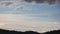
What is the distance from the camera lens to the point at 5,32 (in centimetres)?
101

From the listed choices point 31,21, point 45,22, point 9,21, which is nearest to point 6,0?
point 9,21

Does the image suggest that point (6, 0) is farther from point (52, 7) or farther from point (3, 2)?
point (52, 7)

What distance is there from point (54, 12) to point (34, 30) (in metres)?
0.31

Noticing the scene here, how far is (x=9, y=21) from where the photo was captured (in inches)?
38.9

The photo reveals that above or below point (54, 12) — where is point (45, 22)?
below

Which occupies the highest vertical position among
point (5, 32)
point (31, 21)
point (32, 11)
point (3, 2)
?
point (3, 2)

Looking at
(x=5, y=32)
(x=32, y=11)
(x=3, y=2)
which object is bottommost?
(x=5, y=32)

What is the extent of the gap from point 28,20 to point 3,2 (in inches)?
13.9

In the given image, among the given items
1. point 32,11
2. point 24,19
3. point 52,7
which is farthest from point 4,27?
point 52,7

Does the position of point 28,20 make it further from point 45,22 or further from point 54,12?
point 54,12

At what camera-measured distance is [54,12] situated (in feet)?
3.19

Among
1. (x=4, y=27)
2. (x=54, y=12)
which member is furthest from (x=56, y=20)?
(x=4, y=27)

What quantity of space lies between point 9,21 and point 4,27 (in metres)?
0.09

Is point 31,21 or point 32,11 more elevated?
point 32,11
